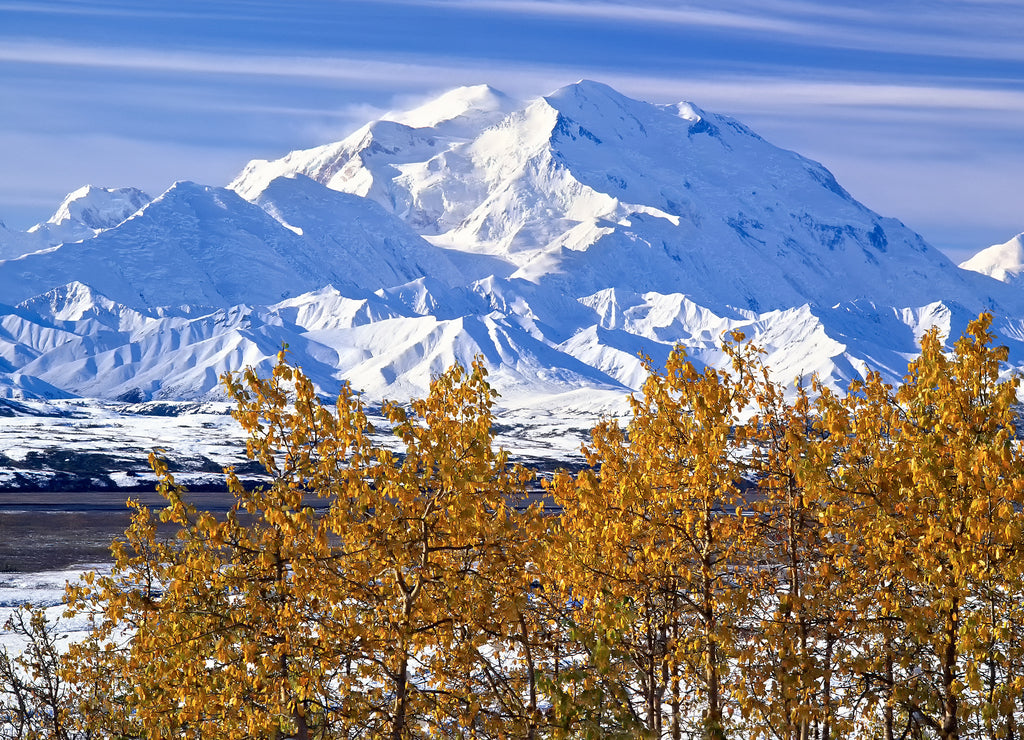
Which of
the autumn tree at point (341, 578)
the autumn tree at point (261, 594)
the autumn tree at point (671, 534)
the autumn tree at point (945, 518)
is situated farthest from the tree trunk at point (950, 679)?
the autumn tree at point (261, 594)

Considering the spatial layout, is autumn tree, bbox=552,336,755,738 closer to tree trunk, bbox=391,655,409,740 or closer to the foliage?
the foliage

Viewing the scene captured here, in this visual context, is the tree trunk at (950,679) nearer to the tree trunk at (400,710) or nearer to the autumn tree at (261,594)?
the tree trunk at (400,710)

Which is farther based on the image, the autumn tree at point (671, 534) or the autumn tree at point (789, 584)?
the autumn tree at point (671, 534)

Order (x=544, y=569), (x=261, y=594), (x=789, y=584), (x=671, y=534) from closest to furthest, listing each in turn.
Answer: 1. (x=261, y=594)
2. (x=544, y=569)
3. (x=671, y=534)
4. (x=789, y=584)

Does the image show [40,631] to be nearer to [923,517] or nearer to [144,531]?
[144,531]

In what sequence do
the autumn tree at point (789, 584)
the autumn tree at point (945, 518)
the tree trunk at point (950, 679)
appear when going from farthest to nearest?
the autumn tree at point (789, 584) → the tree trunk at point (950, 679) → the autumn tree at point (945, 518)

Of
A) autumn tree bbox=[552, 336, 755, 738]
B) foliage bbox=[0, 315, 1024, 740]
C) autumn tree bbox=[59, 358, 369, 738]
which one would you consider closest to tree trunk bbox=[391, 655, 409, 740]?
foliage bbox=[0, 315, 1024, 740]

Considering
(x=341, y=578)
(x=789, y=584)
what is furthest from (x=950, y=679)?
(x=341, y=578)

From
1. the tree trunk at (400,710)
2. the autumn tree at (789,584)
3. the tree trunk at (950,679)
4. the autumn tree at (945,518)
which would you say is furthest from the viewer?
the autumn tree at (789,584)

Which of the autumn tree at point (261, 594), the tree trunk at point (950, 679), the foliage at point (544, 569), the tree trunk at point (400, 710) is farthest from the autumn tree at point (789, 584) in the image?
the autumn tree at point (261, 594)

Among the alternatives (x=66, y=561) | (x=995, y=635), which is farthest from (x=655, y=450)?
(x=66, y=561)

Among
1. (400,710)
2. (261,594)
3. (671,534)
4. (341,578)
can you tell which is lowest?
(400,710)

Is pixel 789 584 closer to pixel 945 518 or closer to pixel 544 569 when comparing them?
pixel 945 518

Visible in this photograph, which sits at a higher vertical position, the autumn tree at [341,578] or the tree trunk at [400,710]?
the autumn tree at [341,578]
